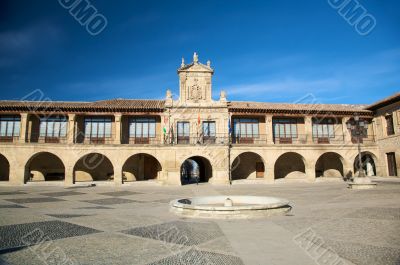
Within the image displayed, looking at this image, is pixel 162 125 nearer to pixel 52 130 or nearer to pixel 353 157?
pixel 52 130

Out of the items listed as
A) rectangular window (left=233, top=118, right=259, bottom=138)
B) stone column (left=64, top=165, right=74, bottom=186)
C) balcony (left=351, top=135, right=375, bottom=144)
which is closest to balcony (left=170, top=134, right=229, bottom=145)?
rectangular window (left=233, top=118, right=259, bottom=138)

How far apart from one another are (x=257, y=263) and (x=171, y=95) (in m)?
25.2

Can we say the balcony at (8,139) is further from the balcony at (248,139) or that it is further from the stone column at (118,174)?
the balcony at (248,139)

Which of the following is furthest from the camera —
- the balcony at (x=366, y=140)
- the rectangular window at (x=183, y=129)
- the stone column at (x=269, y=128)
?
the balcony at (x=366, y=140)

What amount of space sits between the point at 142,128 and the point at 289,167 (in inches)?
658

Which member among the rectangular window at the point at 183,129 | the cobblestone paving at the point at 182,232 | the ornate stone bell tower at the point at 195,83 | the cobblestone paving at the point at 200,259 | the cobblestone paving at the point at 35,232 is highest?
the ornate stone bell tower at the point at 195,83

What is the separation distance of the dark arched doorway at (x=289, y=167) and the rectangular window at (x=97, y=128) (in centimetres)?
1864

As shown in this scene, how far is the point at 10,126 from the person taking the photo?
2797 cm

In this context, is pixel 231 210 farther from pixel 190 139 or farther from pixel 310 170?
pixel 310 170

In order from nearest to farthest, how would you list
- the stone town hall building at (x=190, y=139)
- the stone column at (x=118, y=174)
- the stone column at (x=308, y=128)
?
the stone column at (x=118, y=174)
the stone town hall building at (x=190, y=139)
the stone column at (x=308, y=128)

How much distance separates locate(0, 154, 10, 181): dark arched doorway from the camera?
2823cm

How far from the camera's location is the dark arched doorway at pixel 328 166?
31688 mm

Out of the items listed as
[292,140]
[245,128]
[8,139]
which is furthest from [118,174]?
[292,140]

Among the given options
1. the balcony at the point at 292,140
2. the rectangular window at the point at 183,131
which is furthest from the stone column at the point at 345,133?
the rectangular window at the point at 183,131
